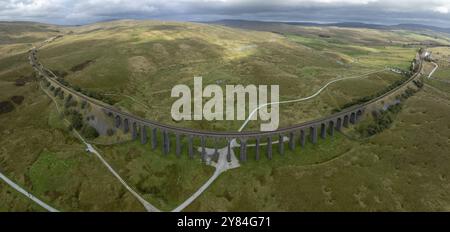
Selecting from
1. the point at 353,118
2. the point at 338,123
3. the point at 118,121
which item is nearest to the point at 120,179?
the point at 118,121

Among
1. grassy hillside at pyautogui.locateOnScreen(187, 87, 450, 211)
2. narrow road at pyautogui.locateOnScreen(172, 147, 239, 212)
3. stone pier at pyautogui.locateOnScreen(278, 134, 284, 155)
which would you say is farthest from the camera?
stone pier at pyautogui.locateOnScreen(278, 134, 284, 155)

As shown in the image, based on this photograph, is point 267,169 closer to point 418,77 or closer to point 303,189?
point 303,189

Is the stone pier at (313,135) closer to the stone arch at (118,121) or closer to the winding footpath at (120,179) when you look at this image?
the winding footpath at (120,179)

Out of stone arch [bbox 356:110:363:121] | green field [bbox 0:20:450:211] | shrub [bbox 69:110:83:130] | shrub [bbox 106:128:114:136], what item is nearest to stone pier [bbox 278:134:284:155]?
green field [bbox 0:20:450:211]

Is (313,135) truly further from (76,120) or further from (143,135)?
(76,120)

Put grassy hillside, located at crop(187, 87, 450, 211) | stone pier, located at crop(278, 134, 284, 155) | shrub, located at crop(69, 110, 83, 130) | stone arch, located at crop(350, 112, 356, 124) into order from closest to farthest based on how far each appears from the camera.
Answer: grassy hillside, located at crop(187, 87, 450, 211) < stone pier, located at crop(278, 134, 284, 155) < shrub, located at crop(69, 110, 83, 130) < stone arch, located at crop(350, 112, 356, 124)

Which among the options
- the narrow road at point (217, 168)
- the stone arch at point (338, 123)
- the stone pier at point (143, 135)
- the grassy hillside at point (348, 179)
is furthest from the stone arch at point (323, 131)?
the stone pier at point (143, 135)

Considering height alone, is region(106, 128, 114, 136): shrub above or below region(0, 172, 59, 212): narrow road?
above

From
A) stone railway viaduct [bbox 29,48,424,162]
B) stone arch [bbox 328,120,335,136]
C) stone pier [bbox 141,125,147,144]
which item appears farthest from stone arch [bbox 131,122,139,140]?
stone arch [bbox 328,120,335,136]

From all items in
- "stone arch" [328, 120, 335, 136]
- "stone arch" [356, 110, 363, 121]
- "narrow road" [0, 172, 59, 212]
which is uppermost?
"stone arch" [356, 110, 363, 121]

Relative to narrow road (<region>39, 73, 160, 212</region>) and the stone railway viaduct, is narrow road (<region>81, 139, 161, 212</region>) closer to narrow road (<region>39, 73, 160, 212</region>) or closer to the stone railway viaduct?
narrow road (<region>39, 73, 160, 212</region>)

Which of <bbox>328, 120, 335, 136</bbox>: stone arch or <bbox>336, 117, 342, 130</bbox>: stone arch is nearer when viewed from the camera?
<bbox>328, 120, 335, 136</bbox>: stone arch

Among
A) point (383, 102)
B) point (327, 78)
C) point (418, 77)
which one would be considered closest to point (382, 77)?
point (418, 77)
